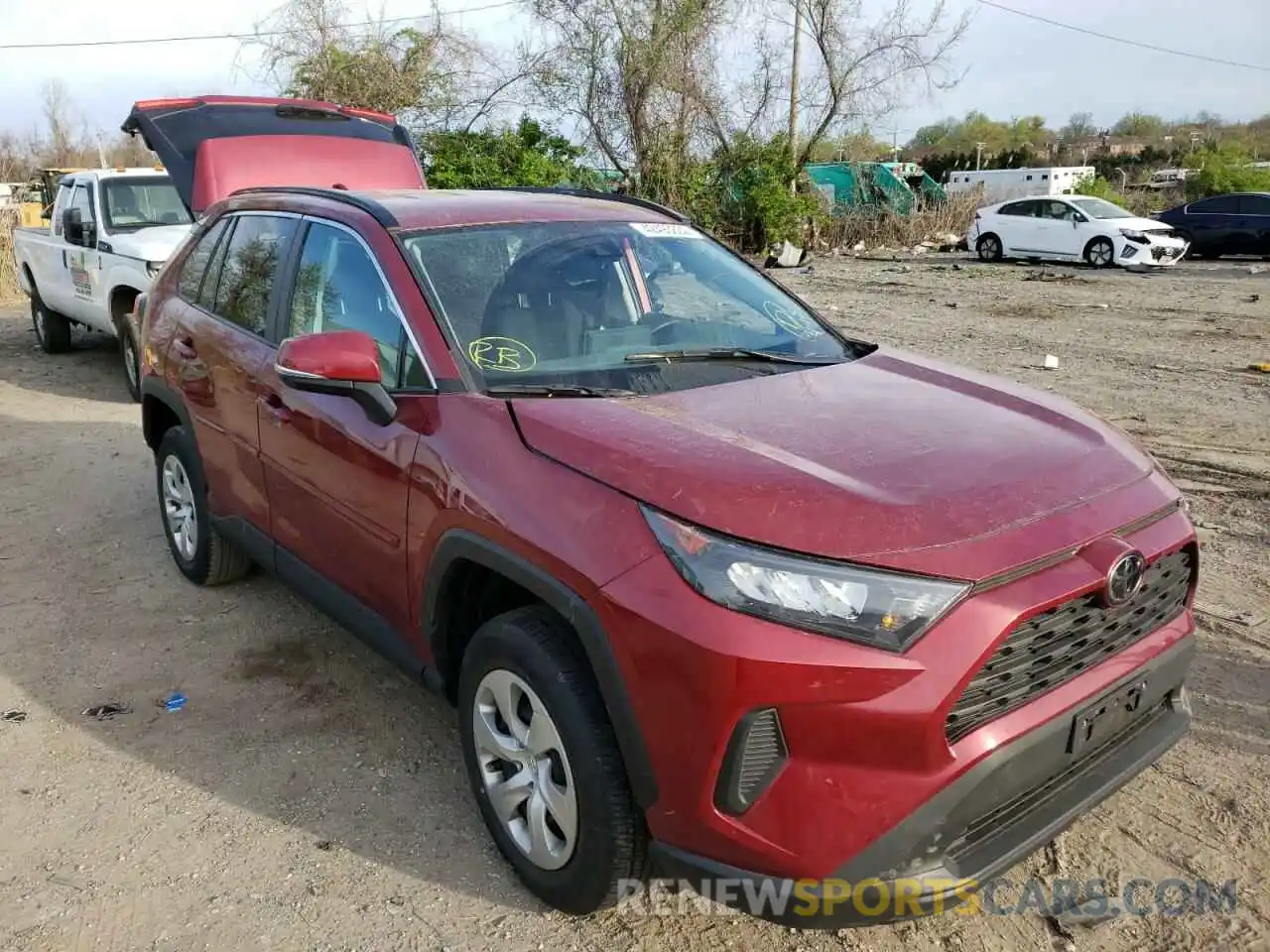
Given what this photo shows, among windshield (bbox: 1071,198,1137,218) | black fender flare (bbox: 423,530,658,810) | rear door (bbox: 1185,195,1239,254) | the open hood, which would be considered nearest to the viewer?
black fender flare (bbox: 423,530,658,810)

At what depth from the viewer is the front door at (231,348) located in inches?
147

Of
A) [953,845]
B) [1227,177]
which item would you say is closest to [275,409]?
[953,845]

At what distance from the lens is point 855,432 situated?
2549mm

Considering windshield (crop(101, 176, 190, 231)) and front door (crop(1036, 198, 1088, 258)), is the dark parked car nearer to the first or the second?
front door (crop(1036, 198, 1088, 258))

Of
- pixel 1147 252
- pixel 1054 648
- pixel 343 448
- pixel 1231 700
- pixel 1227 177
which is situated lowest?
pixel 1231 700

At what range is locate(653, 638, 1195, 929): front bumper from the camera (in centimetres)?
200

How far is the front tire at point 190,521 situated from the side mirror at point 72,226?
506 cm

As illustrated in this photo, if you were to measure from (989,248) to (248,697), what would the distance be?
21.2 metres

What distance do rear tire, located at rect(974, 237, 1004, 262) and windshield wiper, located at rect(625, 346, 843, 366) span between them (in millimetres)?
20196

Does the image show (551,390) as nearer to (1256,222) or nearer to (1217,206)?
(1256,222)

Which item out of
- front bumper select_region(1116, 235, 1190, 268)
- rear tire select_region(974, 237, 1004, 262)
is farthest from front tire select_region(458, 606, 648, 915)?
rear tire select_region(974, 237, 1004, 262)

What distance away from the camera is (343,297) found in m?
3.32

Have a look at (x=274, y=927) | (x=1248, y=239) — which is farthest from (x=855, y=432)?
(x=1248, y=239)

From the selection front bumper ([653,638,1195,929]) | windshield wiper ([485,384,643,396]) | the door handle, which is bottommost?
front bumper ([653,638,1195,929])
